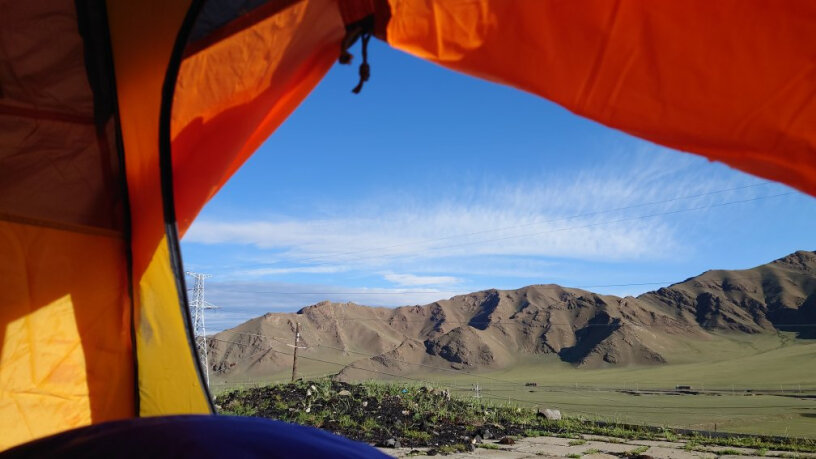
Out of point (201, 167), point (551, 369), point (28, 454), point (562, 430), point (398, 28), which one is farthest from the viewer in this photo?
point (551, 369)

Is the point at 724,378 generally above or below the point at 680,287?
below

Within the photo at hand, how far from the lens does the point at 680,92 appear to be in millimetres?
1797

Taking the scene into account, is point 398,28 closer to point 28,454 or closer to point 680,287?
point 28,454

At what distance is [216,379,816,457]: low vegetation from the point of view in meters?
9.93

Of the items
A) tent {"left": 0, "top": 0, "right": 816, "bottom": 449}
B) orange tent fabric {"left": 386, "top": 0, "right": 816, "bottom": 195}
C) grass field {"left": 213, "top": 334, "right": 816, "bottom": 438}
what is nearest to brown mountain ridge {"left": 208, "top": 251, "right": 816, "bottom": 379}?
grass field {"left": 213, "top": 334, "right": 816, "bottom": 438}

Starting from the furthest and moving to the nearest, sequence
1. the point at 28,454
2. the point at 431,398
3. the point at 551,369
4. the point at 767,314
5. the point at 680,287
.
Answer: the point at 680,287 < the point at 767,314 < the point at 551,369 < the point at 431,398 < the point at 28,454

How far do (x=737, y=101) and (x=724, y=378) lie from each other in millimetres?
80118

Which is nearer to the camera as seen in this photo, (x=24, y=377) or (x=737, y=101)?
(x=737, y=101)

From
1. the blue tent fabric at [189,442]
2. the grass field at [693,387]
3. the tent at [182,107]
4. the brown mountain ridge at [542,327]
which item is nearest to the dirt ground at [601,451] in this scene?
the tent at [182,107]

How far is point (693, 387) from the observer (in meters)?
63.1

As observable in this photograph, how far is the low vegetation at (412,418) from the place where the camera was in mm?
9930

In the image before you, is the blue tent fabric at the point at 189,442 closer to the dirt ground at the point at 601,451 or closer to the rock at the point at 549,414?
the dirt ground at the point at 601,451

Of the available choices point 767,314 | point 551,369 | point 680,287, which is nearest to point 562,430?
point 551,369

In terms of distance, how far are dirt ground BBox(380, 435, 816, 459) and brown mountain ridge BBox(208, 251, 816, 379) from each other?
238 feet
